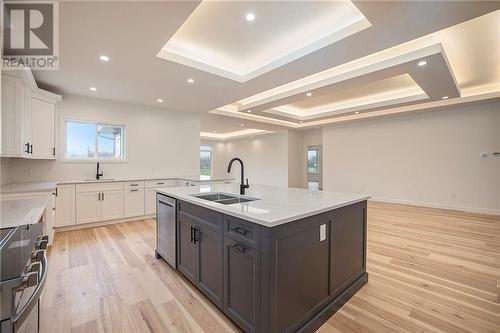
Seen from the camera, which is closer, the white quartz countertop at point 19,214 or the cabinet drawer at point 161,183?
the white quartz countertop at point 19,214

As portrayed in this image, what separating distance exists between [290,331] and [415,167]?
6.49 metres

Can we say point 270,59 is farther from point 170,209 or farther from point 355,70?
point 170,209

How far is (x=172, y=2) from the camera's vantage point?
1.93 metres

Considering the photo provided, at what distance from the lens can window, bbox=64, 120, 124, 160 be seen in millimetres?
4594

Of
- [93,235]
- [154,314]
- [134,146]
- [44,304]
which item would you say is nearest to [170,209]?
[154,314]

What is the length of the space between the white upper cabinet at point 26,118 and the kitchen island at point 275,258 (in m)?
2.53

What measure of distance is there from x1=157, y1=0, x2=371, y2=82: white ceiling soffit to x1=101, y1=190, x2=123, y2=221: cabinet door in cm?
302

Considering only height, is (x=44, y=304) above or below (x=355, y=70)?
below

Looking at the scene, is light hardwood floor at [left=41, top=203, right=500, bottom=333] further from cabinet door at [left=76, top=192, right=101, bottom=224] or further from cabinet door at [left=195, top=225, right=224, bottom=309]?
cabinet door at [left=76, top=192, right=101, bottom=224]

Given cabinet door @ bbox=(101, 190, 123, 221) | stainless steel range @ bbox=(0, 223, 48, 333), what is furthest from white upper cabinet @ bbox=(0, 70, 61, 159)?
stainless steel range @ bbox=(0, 223, 48, 333)

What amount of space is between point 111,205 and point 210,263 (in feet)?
11.5

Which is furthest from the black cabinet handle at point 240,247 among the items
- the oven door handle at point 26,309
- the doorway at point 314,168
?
the doorway at point 314,168

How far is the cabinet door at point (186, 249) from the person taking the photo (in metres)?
2.18

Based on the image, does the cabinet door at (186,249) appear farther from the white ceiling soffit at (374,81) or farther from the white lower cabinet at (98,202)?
the white ceiling soffit at (374,81)
